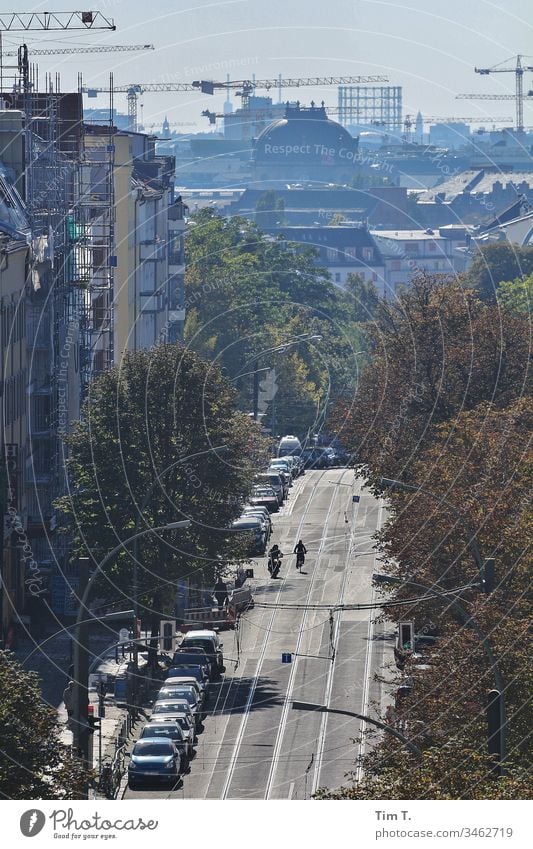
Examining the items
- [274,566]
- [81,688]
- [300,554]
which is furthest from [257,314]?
[81,688]

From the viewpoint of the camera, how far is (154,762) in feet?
208

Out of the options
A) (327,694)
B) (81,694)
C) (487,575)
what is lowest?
(327,694)

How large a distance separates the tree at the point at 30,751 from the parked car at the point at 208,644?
29.9 meters

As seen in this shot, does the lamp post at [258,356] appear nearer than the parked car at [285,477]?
No

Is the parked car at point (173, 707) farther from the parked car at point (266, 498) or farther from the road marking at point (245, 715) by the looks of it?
the parked car at point (266, 498)

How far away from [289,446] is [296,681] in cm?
6931

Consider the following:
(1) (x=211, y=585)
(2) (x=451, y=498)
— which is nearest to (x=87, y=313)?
(1) (x=211, y=585)

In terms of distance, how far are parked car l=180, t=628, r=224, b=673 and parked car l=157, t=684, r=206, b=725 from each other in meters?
6.59

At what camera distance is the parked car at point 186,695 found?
235 ft

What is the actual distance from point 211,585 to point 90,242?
34.1 metres

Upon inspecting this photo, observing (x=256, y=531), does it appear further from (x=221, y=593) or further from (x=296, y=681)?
(x=296, y=681)

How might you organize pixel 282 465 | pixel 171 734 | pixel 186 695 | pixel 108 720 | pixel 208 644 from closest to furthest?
pixel 171 734 < pixel 108 720 < pixel 186 695 < pixel 208 644 < pixel 282 465

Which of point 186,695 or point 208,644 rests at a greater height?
A: point 186,695

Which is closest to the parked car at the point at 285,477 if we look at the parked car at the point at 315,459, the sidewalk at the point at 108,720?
the parked car at the point at 315,459
